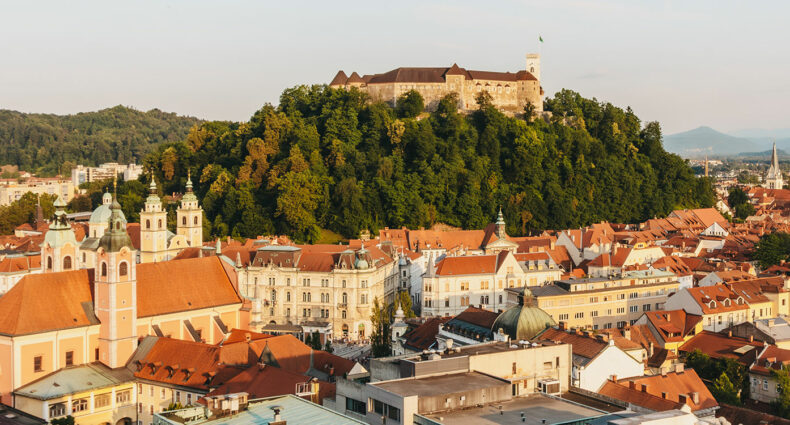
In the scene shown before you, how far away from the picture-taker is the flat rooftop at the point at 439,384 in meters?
28.8

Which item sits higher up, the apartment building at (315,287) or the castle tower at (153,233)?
the castle tower at (153,233)

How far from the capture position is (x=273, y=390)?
36.8m

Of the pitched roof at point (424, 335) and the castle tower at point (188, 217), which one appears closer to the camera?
the pitched roof at point (424, 335)

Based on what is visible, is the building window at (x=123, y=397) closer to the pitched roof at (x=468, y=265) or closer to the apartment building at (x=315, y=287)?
the apartment building at (x=315, y=287)

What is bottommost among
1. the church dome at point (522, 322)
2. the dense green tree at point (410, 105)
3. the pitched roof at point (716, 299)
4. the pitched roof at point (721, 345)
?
the pitched roof at point (721, 345)

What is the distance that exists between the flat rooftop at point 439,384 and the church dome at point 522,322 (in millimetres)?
12270

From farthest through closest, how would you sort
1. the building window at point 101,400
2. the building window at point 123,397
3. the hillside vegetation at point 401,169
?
the hillside vegetation at point 401,169 → the building window at point 123,397 → the building window at point 101,400

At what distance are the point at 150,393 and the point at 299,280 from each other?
2516 centimetres

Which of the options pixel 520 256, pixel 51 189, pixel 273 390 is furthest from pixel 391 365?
pixel 51 189

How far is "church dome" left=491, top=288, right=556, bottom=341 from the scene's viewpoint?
43.2m

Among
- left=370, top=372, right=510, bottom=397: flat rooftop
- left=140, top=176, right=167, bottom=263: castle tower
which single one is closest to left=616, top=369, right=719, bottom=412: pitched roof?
left=370, top=372, right=510, bottom=397: flat rooftop

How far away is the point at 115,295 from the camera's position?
43.1 m

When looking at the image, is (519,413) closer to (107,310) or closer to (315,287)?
(107,310)

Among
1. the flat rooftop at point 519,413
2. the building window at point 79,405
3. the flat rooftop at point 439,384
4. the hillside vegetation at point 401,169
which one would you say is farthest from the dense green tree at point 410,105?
the flat rooftop at point 519,413
